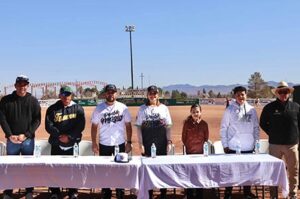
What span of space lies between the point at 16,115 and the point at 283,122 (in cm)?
427

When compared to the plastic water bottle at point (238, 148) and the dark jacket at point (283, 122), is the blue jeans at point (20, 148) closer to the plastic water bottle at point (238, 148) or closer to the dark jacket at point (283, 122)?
the plastic water bottle at point (238, 148)

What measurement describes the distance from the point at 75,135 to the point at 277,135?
10.7 ft

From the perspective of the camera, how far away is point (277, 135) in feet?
21.8

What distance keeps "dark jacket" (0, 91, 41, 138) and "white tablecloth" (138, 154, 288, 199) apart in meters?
2.18

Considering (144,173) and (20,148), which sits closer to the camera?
(144,173)

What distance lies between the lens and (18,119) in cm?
649

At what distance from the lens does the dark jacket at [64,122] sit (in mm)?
6461

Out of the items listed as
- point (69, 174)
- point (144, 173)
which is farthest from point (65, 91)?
point (144, 173)

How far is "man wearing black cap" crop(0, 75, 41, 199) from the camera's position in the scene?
6.46 meters

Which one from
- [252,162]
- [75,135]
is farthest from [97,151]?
[252,162]

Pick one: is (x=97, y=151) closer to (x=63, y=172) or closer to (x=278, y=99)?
(x=63, y=172)

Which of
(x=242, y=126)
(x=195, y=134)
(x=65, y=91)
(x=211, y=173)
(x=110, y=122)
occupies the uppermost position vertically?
(x=65, y=91)

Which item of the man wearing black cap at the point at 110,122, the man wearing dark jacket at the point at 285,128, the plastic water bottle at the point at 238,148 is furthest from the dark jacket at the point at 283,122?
the man wearing black cap at the point at 110,122

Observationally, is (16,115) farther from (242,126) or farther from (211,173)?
(242,126)
